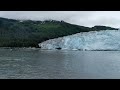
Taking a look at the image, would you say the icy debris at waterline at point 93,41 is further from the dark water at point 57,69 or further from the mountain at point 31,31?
the mountain at point 31,31

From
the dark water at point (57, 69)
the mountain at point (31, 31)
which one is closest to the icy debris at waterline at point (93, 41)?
the dark water at point (57, 69)

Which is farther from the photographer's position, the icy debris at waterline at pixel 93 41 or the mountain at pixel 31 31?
the mountain at pixel 31 31

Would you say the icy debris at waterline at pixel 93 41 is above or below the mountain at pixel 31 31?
below

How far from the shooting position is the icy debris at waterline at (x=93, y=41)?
1651 inches

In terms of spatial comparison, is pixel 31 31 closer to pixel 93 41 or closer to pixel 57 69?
pixel 93 41

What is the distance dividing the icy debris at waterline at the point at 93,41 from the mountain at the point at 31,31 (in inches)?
766

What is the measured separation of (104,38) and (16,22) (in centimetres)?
6425

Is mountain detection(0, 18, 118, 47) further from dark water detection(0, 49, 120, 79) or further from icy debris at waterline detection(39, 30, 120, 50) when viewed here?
dark water detection(0, 49, 120, 79)

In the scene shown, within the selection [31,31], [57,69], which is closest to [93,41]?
[57,69]

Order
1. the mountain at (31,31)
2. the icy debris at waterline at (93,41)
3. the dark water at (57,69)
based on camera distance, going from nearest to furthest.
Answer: the dark water at (57,69)
the icy debris at waterline at (93,41)
the mountain at (31,31)

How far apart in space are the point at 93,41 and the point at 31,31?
4794 centimetres
